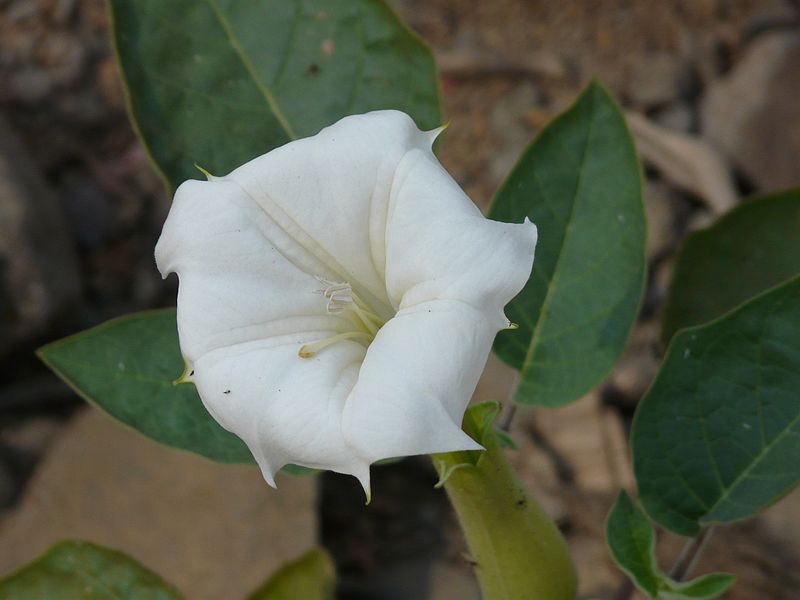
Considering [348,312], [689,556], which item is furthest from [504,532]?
[689,556]

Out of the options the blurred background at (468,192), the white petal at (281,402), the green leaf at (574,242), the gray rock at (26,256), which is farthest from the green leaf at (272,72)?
the gray rock at (26,256)

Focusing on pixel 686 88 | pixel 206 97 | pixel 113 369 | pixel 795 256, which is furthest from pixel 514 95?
pixel 113 369

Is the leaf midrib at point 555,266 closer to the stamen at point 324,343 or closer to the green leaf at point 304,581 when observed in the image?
the stamen at point 324,343

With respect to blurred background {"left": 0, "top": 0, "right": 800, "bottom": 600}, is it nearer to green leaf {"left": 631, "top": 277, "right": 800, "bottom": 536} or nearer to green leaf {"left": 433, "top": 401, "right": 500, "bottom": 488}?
green leaf {"left": 631, "top": 277, "right": 800, "bottom": 536}

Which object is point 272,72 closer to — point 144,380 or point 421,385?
point 144,380

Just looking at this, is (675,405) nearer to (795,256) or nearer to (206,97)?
(795,256)

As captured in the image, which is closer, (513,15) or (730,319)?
(730,319)

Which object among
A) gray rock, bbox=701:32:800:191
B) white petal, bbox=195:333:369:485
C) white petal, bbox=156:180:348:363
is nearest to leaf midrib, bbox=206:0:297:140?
white petal, bbox=156:180:348:363
